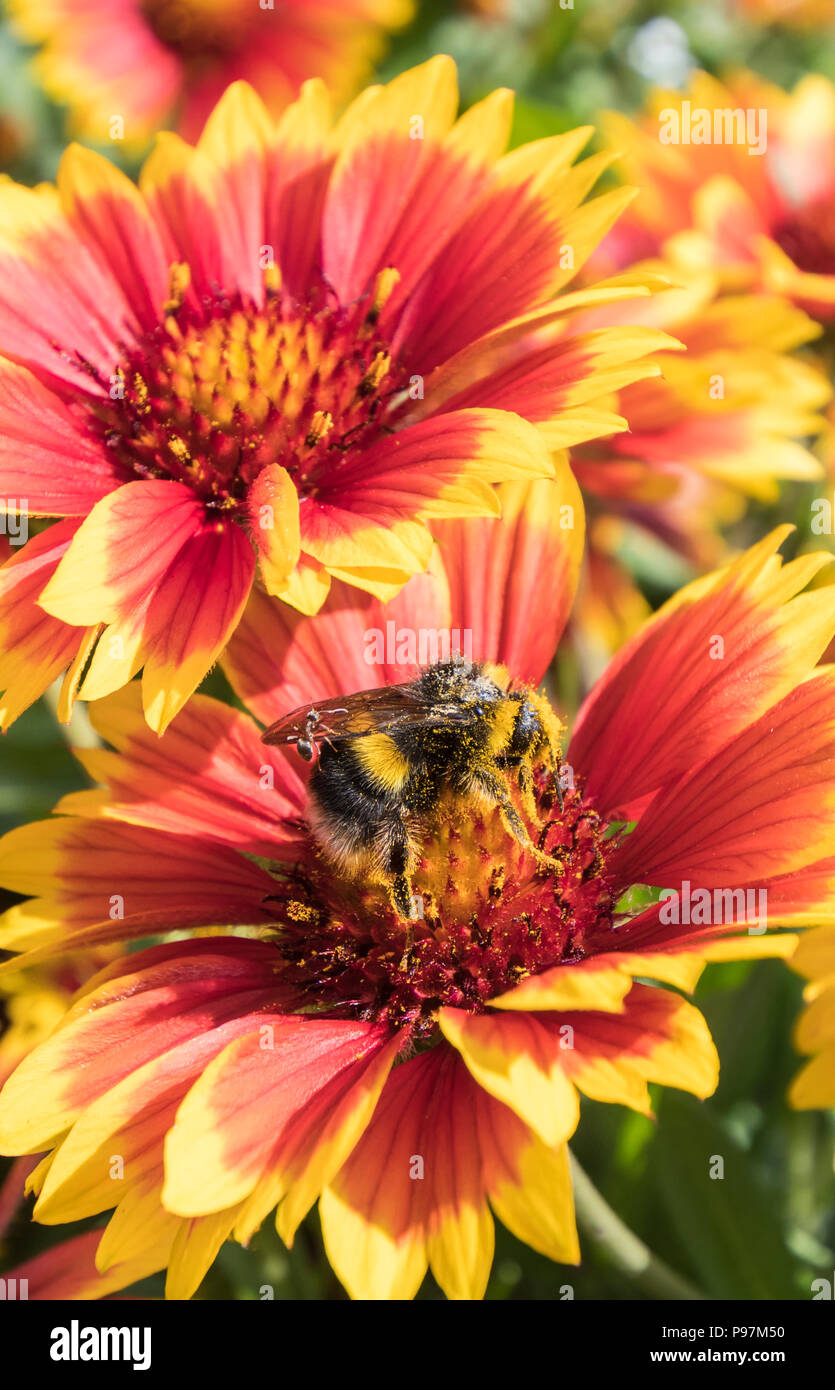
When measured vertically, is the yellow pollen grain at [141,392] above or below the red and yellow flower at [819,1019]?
above

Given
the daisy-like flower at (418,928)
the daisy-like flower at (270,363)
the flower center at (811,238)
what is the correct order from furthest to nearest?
the flower center at (811,238), the daisy-like flower at (270,363), the daisy-like flower at (418,928)

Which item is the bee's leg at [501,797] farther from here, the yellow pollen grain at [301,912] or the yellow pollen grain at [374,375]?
the yellow pollen grain at [374,375]

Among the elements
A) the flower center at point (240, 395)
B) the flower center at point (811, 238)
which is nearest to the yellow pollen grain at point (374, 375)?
the flower center at point (240, 395)

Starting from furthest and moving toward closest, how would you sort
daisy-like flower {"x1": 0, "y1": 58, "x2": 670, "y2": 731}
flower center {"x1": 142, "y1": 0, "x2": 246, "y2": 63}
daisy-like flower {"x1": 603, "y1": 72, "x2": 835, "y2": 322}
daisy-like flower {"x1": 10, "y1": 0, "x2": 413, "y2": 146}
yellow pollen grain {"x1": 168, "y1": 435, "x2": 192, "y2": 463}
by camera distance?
flower center {"x1": 142, "y1": 0, "x2": 246, "y2": 63}, daisy-like flower {"x1": 10, "y1": 0, "x2": 413, "y2": 146}, daisy-like flower {"x1": 603, "y1": 72, "x2": 835, "y2": 322}, yellow pollen grain {"x1": 168, "y1": 435, "x2": 192, "y2": 463}, daisy-like flower {"x1": 0, "y1": 58, "x2": 670, "y2": 731}

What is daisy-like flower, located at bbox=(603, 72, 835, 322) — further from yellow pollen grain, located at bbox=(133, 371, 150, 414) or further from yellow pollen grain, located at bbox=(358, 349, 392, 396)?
yellow pollen grain, located at bbox=(133, 371, 150, 414)

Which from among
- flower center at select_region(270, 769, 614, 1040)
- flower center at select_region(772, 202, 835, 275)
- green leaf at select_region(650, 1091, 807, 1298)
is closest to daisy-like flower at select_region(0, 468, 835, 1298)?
flower center at select_region(270, 769, 614, 1040)

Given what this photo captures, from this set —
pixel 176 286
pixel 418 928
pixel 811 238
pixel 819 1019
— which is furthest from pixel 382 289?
pixel 811 238
